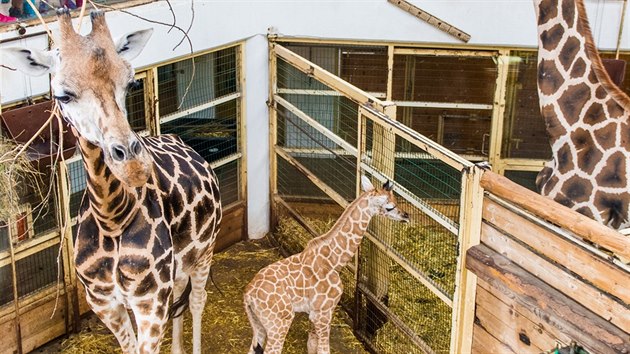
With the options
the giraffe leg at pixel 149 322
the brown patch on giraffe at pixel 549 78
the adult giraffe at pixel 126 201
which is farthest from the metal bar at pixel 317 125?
the giraffe leg at pixel 149 322

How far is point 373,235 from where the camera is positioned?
7.18 metres

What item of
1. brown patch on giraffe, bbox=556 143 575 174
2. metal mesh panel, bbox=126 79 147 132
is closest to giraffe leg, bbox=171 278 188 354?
metal mesh panel, bbox=126 79 147 132

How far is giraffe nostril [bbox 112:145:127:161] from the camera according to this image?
15.5ft

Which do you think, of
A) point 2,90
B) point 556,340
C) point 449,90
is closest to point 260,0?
point 449,90

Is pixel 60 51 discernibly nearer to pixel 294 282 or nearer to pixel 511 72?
pixel 294 282

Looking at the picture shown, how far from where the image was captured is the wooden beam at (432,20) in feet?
27.3

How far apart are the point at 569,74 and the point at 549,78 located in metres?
0.14

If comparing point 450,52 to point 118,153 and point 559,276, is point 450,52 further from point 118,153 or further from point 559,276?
point 118,153

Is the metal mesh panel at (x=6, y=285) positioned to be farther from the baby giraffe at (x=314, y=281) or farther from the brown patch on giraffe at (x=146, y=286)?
the baby giraffe at (x=314, y=281)

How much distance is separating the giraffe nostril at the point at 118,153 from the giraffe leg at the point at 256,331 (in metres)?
2.23

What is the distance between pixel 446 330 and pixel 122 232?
2.98 meters

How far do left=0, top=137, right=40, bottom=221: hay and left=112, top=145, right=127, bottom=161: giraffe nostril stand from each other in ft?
4.78

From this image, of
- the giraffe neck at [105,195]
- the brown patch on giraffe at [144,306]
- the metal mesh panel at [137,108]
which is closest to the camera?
the giraffe neck at [105,195]

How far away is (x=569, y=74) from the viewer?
6.02 meters
